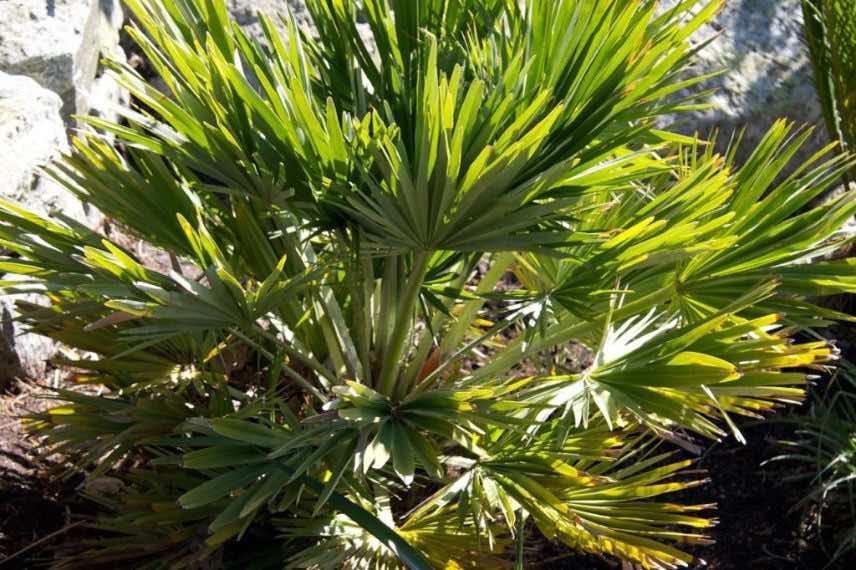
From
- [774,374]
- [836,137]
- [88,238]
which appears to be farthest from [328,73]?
[836,137]

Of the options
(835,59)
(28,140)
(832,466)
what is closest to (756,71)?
(835,59)

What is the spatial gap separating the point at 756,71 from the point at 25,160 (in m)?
2.98

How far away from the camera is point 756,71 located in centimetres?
409

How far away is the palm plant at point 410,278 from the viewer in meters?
1.75

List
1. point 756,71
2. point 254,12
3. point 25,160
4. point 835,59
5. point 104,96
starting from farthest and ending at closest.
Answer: point 756,71
point 254,12
point 104,96
point 835,59
point 25,160

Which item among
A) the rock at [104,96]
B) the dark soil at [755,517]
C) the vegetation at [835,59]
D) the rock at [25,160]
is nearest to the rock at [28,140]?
the rock at [25,160]

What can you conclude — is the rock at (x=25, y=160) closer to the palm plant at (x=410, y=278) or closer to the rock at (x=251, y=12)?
the palm plant at (x=410, y=278)

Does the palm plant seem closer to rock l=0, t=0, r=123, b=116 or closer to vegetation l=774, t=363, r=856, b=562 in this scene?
vegetation l=774, t=363, r=856, b=562

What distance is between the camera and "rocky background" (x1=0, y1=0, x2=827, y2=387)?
2.68 metres

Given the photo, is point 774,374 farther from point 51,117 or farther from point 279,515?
point 51,117

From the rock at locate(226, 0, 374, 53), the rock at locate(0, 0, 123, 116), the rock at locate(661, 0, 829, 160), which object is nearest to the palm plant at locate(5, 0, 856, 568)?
the rock at locate(0, 0, 123, 116)

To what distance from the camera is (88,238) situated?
2.01 metres

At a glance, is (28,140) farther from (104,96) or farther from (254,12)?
(254,12)

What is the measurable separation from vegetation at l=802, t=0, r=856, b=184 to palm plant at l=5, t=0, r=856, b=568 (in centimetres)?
125
